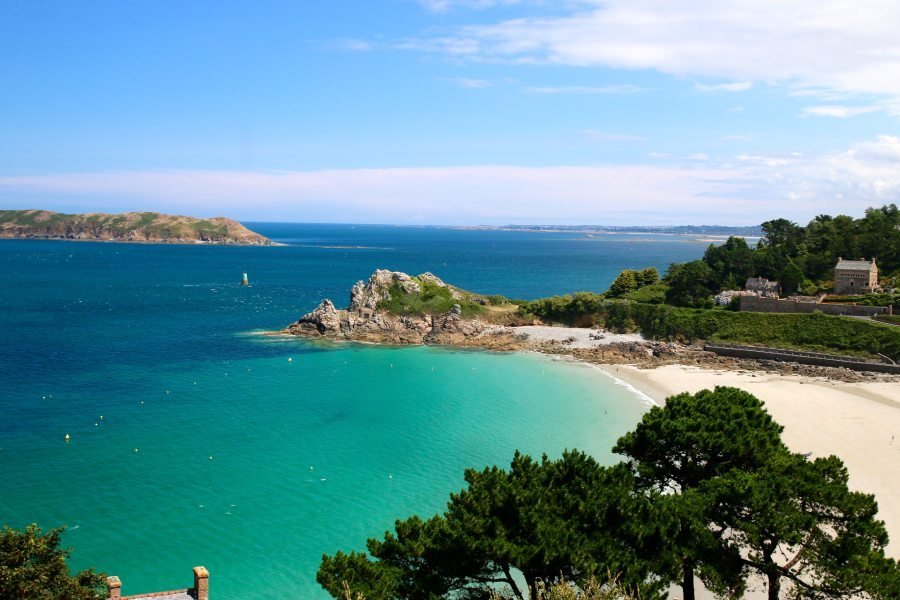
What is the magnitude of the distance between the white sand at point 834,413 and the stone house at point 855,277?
19.6 meters

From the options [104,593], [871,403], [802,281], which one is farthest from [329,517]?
[802,281]

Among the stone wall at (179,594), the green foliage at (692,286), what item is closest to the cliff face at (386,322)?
the green foliage at (692,286)

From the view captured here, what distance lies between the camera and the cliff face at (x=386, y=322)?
6556cm

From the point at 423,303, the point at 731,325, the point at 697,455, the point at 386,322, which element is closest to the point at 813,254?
the point at 731,325

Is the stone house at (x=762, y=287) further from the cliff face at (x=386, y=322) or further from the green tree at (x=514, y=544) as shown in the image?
the green tree at (x=514, y=544)

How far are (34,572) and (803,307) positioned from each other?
60.1 meters

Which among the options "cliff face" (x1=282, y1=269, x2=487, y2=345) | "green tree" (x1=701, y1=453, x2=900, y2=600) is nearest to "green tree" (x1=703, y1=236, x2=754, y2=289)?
"cliff face" (x1=282, y1=269, x2=487, y2=345)

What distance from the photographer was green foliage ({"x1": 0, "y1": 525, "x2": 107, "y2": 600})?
13508 mm

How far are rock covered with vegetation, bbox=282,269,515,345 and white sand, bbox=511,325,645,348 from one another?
4.94 metres

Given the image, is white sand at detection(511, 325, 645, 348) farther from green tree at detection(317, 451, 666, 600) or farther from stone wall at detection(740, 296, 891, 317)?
green tree at detection(317, 451, 666, 600)

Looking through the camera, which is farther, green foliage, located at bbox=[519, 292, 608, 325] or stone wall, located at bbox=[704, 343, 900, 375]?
green foliage, located at bbox=[519, 292, 608, 325]

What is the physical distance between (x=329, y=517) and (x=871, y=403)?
34.2 meters

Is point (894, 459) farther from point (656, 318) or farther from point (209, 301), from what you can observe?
point (209, 301)

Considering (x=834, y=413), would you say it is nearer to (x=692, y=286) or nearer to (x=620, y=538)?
(x=692, y=286)
